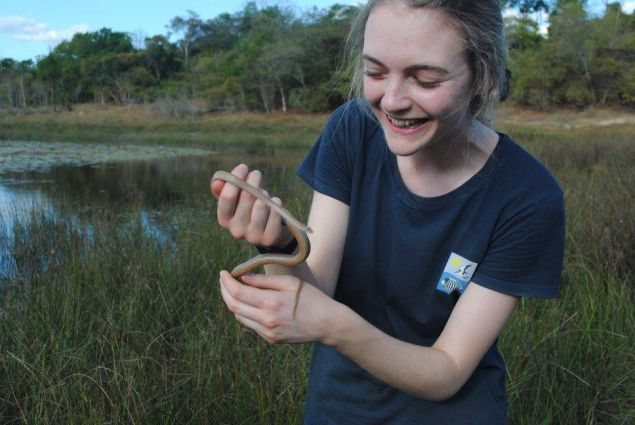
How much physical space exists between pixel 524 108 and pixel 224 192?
120 feet

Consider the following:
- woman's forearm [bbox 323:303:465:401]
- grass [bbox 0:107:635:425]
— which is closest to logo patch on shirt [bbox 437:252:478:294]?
woman's forearm [bbox 323:303:465:401]

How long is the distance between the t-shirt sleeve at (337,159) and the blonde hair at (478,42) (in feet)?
0.29

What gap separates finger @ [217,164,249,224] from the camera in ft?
3.62

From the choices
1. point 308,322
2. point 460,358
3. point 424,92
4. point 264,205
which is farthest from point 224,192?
point 460,358

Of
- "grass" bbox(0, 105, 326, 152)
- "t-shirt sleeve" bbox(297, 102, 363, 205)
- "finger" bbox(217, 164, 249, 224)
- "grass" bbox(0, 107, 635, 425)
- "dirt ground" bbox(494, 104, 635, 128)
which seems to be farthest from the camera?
"dirt ground" bbox(494, 104, 635, 128)

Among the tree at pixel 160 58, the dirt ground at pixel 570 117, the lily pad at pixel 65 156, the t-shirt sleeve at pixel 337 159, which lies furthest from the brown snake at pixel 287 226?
the tree at pixel 160 58

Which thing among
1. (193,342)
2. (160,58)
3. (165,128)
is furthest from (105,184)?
(160,58)

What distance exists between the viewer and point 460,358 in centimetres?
128

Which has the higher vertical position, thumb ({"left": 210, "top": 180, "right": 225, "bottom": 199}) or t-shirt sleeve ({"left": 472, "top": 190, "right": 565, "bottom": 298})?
thumb ({"left": 210, "top": 180, "right": 225, "bottom": 199})

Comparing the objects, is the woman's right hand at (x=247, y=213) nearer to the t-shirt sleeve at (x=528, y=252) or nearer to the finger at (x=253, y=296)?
the finger at (x=253, y=296)

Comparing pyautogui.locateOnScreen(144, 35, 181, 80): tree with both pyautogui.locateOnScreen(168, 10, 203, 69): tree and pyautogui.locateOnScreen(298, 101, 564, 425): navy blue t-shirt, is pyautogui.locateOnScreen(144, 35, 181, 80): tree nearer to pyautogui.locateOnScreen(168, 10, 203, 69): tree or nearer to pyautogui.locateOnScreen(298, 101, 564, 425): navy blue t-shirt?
pyautogui.locateOnScreen(168, 10, 203, 69): tree

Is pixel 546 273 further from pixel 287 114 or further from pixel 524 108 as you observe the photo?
pixel 287 114

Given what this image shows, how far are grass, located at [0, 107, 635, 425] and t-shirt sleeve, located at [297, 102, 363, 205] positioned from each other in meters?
1.36

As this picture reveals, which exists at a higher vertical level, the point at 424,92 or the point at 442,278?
the point at 424,92
